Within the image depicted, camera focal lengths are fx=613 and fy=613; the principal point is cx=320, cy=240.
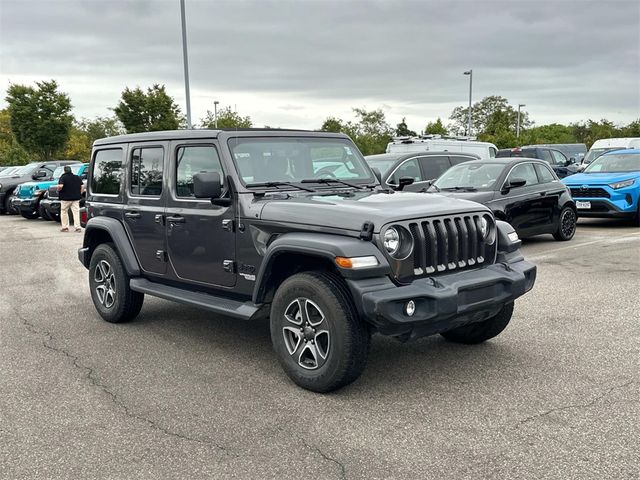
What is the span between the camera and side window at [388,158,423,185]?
12.1 meters

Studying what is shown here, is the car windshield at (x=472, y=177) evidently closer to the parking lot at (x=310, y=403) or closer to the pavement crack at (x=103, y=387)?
the parking lot at (x=310, y=403)

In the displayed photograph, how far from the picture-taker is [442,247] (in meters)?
4.27

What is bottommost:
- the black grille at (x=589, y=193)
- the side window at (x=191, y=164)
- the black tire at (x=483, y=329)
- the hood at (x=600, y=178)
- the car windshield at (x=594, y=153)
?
the black tire at (x=483, y=329)

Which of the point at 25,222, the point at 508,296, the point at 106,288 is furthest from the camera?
the point at 25,222

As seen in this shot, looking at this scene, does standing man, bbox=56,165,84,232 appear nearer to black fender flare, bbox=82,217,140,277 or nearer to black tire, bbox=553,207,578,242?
black fender flare, bbox=82,217,140,277

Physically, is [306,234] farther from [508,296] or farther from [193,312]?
[193,312]

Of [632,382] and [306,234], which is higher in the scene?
[306,234]

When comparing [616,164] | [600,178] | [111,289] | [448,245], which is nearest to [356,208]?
[448,245]

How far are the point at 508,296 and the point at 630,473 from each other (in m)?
1.57

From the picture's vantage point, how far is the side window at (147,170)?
18.6 ft

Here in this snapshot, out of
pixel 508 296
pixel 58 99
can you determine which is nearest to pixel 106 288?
pixel 508 296

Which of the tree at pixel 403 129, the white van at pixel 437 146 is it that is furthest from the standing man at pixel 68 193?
the tree at pixel 403 129

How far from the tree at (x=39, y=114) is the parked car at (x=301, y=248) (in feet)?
114

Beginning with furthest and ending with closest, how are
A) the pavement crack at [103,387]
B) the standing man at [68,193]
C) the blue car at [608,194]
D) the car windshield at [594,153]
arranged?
the car windshield at [594,153] → the standing man at [68,193] → the blue car at [608,194] → the pavement crack at [103,387]
